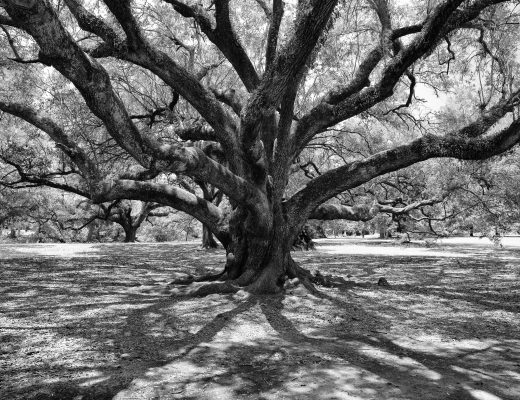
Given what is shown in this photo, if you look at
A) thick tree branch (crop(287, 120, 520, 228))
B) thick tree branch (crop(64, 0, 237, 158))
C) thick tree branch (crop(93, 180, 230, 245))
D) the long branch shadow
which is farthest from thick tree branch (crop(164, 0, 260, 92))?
the long branch shadow

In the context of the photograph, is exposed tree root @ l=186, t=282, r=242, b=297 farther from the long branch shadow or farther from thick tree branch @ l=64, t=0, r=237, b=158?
thick tree branch @ l=64, t=0, r=237, b=158

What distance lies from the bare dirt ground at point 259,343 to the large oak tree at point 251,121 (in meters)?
1.63

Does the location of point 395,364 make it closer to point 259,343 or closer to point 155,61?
point 259,343

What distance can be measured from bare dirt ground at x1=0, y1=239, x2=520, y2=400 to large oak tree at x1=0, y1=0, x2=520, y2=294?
5.36ft

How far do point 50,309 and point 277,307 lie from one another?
11.6 feet

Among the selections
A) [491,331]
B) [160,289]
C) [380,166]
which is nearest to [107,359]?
[160,289]

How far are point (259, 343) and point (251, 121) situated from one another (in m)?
2.99

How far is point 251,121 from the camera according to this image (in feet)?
18.8

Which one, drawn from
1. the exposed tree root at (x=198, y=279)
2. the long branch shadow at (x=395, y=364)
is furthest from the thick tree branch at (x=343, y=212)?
the long branch shadow at (x=395, y=364)

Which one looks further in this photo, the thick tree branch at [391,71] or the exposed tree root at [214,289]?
the exposed tree root at [214,289]

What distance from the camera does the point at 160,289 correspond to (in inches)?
318

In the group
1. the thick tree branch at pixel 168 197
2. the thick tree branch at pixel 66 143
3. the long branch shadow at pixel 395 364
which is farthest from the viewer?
the thick tree branch at pixel 168 197

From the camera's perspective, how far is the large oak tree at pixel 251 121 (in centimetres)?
480

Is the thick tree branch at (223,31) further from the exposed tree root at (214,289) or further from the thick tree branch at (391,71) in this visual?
the exposed tree root at (214,289)
